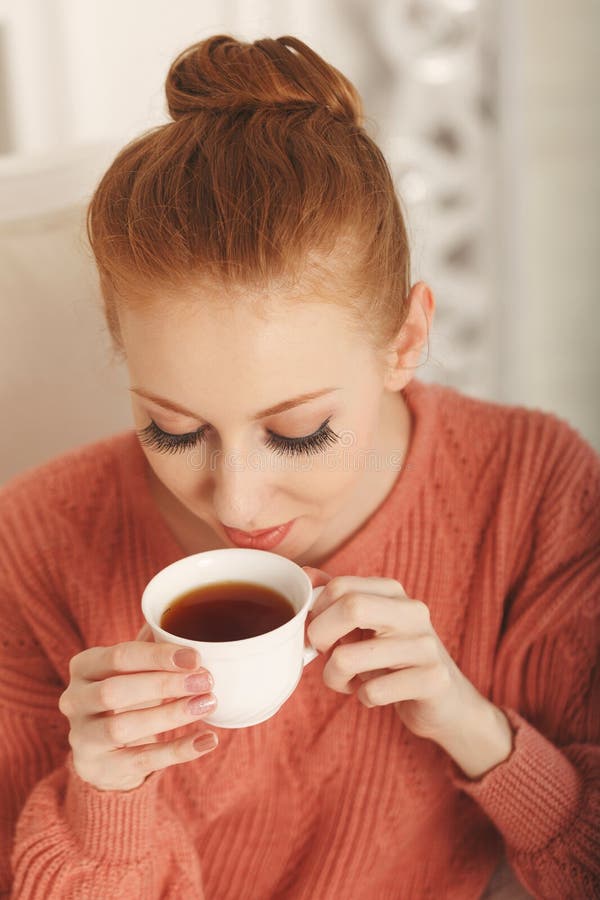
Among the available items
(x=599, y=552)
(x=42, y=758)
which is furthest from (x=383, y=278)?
(x=42, y=758)

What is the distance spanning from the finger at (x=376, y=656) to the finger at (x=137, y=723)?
13 cm

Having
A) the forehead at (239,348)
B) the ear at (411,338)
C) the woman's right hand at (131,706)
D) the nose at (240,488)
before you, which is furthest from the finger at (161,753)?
the ear at (411,338)

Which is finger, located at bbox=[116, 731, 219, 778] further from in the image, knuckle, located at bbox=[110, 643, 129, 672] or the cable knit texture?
the cable knit texture

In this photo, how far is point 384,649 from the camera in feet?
2.84

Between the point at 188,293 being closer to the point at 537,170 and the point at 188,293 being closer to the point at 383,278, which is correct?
the point at 383,278

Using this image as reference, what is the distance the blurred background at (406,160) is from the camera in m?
1.32

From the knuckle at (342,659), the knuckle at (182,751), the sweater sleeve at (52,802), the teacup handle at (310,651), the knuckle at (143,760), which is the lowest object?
the sweater sleeve at (52,802)

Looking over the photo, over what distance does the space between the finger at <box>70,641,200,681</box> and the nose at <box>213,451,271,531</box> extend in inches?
6.3

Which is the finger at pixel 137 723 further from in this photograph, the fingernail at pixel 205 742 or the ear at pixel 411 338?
the ear at pixel 411 338

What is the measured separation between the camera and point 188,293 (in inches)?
33.9

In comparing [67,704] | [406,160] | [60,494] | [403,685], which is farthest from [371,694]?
[406,160]

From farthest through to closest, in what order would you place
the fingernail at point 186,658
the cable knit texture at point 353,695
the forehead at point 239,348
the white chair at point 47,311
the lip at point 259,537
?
the white chair at point 47,311 → the cable knit texture at point 353,695 → the lip at point 259,537 → the forehead at point 239,348 → the fingernail at point 186,658

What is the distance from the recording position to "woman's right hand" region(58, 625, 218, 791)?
76 cm

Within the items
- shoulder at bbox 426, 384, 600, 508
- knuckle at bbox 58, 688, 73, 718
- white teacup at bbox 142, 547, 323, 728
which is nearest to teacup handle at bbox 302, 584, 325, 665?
white teacup at bbox 142, 547, 323, 728
